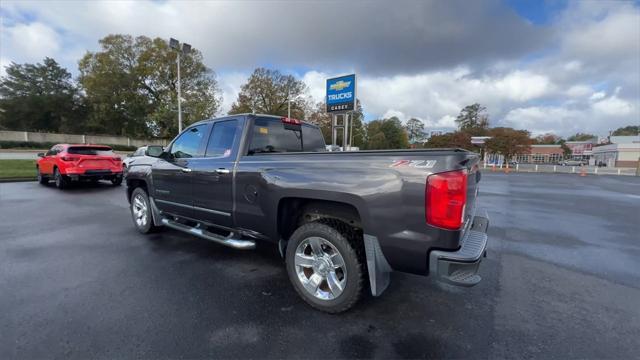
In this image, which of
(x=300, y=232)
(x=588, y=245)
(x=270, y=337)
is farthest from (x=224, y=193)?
(x=588, y=245)

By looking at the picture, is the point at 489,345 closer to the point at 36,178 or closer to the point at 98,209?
the point at 98,209

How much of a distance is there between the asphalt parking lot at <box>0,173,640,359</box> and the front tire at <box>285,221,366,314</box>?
0.17 metres

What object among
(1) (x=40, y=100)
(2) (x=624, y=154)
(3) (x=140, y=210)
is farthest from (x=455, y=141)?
(1) (x=40, y=100)

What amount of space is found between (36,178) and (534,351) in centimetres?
1810

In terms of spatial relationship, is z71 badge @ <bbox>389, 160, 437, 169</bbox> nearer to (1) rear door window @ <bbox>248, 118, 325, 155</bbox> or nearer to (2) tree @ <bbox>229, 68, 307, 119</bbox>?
(1) rear door window @ <bbox>248, 118, 325, 155</bbox>

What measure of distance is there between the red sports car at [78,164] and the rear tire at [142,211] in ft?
22.5

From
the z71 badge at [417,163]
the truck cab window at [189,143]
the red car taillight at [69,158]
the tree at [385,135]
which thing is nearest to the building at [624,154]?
the tree at [385,135]

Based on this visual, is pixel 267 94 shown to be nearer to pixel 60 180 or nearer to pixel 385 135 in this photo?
pixel 60 180

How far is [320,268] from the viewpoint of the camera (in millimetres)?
2902

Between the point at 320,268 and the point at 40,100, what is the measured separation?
193 ft

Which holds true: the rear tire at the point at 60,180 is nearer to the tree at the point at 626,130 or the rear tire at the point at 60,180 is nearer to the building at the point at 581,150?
the building at the point at 581,150

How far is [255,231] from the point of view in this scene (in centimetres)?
341

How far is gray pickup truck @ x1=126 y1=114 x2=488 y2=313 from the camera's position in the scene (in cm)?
225

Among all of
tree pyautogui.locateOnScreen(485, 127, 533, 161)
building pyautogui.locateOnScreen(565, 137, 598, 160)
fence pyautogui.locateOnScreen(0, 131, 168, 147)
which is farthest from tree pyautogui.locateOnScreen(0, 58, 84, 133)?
building pyautogui.locateOnScreen(565, 137, 598, 160)
